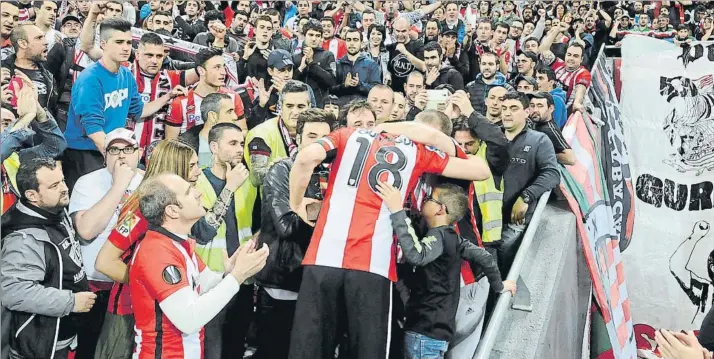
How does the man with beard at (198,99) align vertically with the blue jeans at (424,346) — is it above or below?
above

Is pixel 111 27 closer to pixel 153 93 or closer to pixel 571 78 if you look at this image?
pixel 153 93

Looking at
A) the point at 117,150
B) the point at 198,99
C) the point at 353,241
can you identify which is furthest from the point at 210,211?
the point at 198,99

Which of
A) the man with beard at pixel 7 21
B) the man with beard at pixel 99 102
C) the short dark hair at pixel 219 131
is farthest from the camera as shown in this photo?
the man with beard at pixel 7 21

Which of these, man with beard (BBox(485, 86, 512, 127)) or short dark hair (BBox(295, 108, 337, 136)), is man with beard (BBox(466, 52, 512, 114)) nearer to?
man with beard (BBox(485, 86, 512, 127))

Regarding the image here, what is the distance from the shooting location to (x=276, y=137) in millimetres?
4363

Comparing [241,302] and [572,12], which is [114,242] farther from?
[572,12]

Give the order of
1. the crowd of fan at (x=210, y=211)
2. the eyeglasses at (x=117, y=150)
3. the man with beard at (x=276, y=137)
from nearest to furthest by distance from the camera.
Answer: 1. the crowd of fan at (x=210, y=211)
2. the eyeglasses at (x=117, y=150)
3. the man with beard at (x=276, y=137)

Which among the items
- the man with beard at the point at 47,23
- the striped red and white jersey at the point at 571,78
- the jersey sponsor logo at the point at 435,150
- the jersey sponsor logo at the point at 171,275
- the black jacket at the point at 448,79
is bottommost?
the striped red and white jersey at the point at 571,78

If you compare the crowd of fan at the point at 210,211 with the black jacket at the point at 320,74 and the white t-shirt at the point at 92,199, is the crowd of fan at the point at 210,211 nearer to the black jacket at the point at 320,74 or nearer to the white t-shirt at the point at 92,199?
the white t-shirt at the point at 92,199

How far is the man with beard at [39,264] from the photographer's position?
2.93 meters

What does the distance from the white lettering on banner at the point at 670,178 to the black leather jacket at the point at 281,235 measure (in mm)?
6013

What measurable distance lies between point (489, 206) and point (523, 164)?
74 cm

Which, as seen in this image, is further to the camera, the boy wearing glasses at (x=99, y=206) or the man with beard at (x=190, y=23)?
the man with beard at (x=190, y=23)

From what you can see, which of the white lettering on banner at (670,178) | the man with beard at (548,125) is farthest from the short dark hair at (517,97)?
the white lettering on banner at (670,178)
